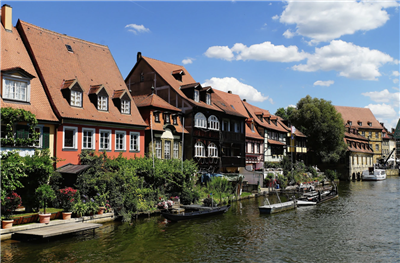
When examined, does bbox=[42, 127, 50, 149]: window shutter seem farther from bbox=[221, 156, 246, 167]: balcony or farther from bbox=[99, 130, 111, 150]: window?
bbox=[221, 156, 246, 167]: balcony

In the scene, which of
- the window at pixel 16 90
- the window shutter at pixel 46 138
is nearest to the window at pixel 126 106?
the window shutter at pixel 46 138

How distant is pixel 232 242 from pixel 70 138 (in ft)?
51.6

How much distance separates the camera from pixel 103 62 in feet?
125

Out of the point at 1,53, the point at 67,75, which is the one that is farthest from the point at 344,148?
the point at 1,53

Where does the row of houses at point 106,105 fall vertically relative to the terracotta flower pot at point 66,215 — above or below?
above

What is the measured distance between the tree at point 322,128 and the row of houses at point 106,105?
85.1 feet

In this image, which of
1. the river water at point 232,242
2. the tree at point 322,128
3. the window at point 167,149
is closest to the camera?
the river water at point 232,242

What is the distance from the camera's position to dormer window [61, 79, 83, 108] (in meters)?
30.4

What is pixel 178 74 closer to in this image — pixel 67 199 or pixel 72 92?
pixel 72 92

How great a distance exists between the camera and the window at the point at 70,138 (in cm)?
2919

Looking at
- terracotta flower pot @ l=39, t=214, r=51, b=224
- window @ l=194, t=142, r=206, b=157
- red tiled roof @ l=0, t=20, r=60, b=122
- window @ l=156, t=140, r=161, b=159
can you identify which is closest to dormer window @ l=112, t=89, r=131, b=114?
window @ l=156, t=140, r=161, b=159

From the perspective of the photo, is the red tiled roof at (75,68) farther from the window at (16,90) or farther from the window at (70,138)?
the window at (16,90)

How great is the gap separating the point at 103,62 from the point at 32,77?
1166 centimetres

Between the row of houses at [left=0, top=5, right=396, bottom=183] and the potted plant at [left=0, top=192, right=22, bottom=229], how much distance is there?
4898 millimetres
